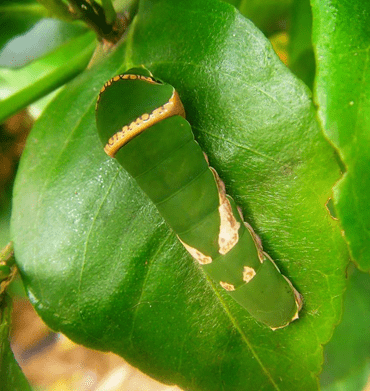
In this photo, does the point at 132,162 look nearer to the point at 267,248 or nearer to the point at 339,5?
the point at 267,248

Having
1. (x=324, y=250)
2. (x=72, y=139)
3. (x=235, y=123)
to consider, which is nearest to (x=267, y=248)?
(x=324, y=250)

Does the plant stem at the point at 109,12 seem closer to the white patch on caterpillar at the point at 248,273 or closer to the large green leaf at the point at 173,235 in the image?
the large green leaf at the point at 173,235

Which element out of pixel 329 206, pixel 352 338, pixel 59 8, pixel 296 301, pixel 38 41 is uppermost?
pixel 59 8

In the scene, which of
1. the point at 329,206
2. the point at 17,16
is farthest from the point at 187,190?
the point at 17,16

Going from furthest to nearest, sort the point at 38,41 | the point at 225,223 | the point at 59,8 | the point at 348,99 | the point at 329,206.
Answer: the point at 38,41 → the point at 329,206 → the point at 59,8 → the point at 225,223 → the point at 348,99

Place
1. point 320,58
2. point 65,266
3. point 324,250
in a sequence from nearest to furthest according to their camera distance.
Result: point 320,58, point 324,250, point 65,266

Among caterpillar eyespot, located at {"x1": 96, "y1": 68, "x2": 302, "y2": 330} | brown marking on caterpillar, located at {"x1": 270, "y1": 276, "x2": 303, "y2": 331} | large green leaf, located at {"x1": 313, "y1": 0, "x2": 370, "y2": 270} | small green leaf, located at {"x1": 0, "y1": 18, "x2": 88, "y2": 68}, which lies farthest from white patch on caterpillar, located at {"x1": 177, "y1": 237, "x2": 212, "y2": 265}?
small green leaf, located at {"x1": 0, "y1": 18, "x2": 88, "y2": 68}

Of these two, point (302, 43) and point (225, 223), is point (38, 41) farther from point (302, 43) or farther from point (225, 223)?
point (225, 223)

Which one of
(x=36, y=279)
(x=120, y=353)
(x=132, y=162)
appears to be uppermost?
(x=132, y=162)
